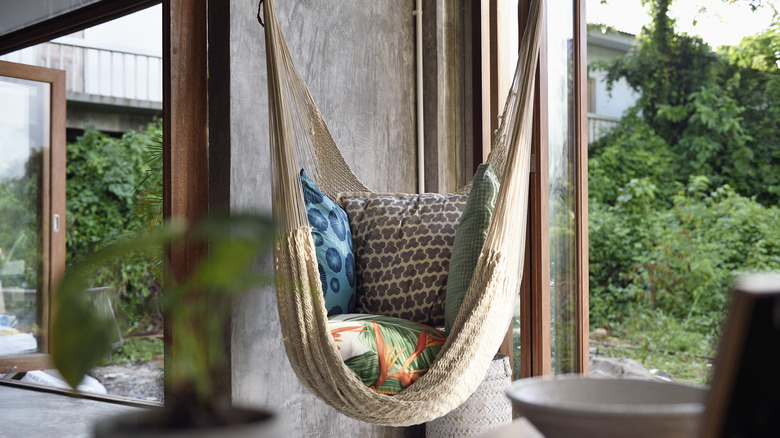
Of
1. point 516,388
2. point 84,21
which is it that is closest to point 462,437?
point 516,388

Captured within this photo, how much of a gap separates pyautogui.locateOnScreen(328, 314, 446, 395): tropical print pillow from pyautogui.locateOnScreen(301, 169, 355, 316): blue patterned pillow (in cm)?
20

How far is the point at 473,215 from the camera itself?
1733 mm

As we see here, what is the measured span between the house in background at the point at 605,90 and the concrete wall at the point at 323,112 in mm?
3486

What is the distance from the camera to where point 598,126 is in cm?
580

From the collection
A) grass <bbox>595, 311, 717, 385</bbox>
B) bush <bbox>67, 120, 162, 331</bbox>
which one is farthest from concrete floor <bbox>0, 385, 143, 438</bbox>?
grass <bbox>595, 311, 717, 385</bbox>

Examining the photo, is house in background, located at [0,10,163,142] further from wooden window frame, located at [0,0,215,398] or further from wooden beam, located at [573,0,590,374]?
wooden beam, located at [573,0,590,374]

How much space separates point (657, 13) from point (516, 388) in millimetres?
5510

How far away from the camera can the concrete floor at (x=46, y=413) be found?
229 cm

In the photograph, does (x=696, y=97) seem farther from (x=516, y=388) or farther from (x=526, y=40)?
(x=516, y=388)

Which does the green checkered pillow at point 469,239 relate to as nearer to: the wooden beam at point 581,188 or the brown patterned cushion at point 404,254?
the brown patterned cushion at point 404,254

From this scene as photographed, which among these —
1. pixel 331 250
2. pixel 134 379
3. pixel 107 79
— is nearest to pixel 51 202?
pixel 134 379

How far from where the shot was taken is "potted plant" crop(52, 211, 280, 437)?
0.38 m

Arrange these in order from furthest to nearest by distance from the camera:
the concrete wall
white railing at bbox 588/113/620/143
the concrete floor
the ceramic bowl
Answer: white railing at bbox 588/113/620/143, the concrete floor, the concrete wall, the ceramic bowl

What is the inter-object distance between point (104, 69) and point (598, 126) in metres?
3.92
